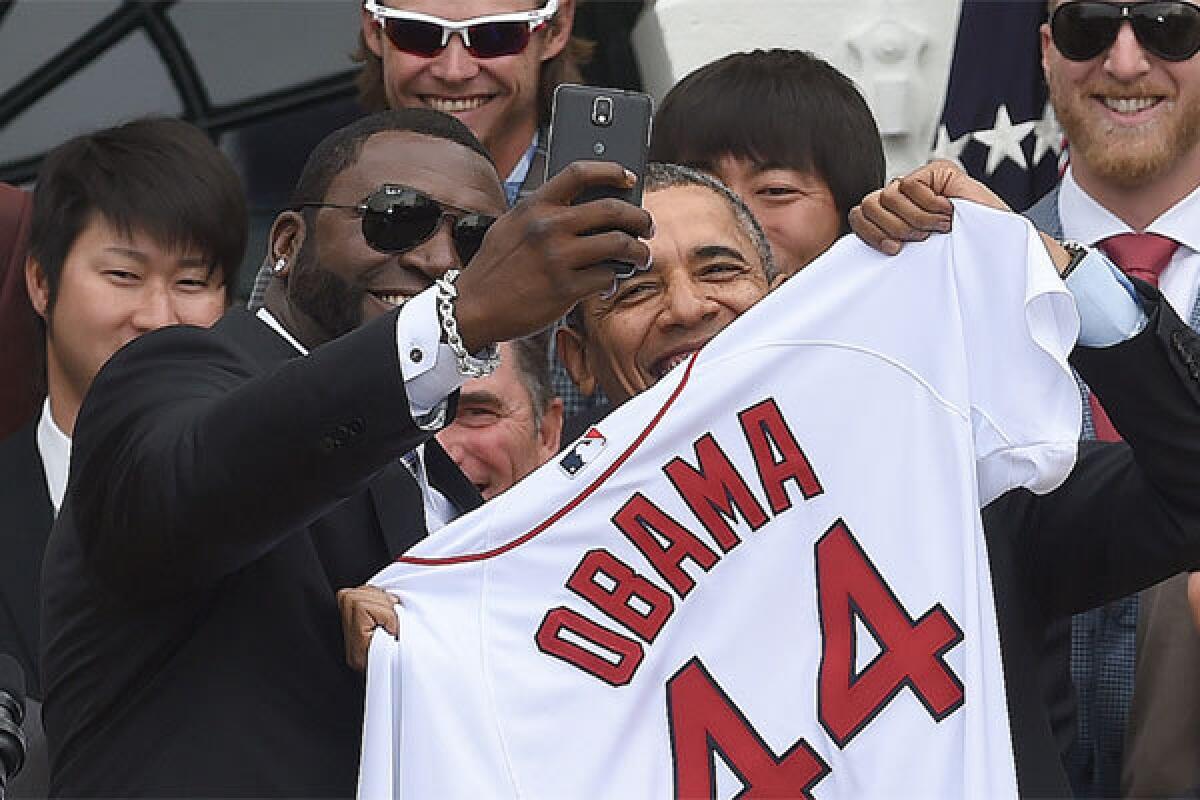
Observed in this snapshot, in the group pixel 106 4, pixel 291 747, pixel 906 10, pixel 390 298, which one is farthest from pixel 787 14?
pixel 291 747

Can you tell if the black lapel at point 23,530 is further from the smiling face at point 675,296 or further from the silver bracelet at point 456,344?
the silver bracelet at point 456,344

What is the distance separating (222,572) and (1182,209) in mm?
2541

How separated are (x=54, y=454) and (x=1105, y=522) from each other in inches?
83.3

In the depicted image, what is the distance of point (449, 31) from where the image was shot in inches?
203

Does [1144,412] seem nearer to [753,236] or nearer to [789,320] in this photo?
[789,320]

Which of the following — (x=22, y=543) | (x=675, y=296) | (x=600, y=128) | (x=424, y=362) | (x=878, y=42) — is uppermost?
(x=600, y=128)

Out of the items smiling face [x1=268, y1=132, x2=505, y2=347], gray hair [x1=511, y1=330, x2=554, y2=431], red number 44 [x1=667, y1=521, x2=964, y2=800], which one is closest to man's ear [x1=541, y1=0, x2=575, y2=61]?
gray hair [x1=511, y1=330, x2=554, y2=431]

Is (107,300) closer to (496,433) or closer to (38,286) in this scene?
(38,286)

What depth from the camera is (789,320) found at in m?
3.55

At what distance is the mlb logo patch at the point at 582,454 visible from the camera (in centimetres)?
354

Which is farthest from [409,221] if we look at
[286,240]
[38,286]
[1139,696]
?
[38,286]

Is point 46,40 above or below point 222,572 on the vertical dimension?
below

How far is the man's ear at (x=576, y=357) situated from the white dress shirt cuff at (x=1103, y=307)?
0.96 metres

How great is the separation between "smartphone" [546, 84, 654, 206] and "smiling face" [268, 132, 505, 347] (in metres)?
0.58
